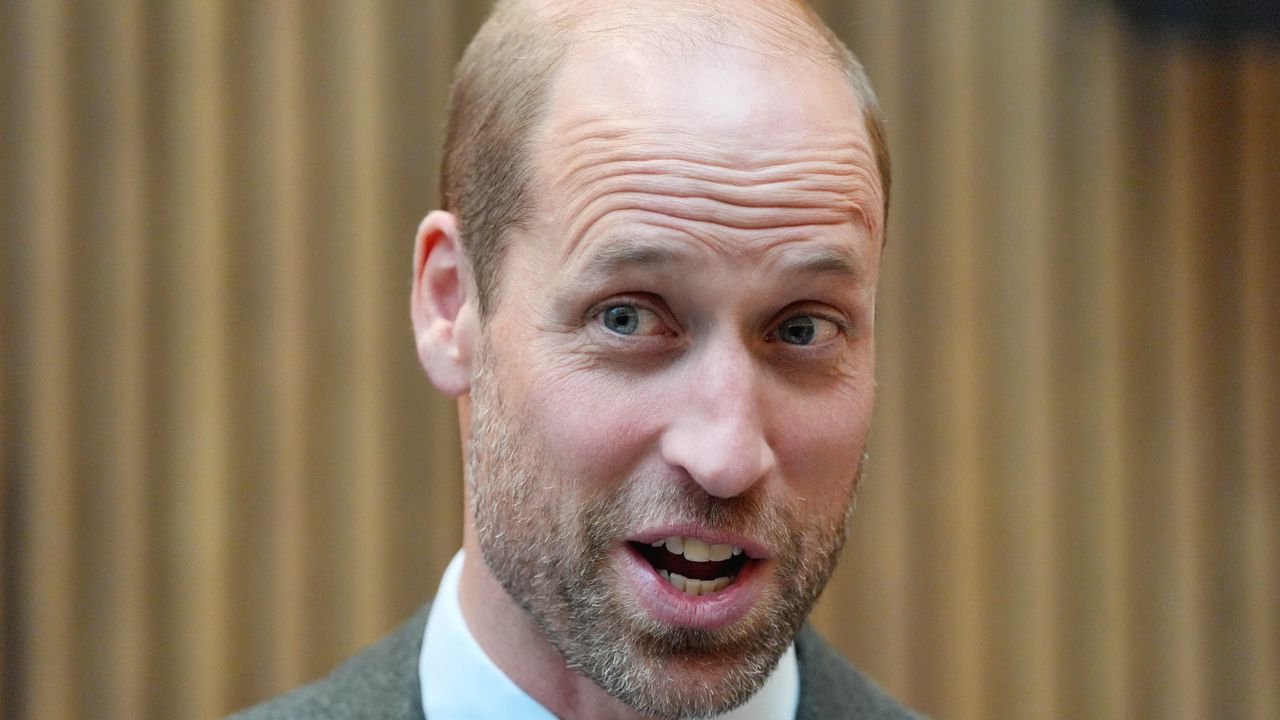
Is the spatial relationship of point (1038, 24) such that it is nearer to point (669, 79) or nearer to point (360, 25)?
point (360, 25)

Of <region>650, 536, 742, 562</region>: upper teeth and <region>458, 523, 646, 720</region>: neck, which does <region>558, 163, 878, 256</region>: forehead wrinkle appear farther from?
<region>458, 523, 646, 720</region>: neck

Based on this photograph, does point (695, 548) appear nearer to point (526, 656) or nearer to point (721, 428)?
point (721, 428)

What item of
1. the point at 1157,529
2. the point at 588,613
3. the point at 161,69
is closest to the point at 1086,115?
the point at 1157,529

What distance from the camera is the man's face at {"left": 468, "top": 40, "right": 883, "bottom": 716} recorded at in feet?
4.71

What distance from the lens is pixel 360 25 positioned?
319 cm

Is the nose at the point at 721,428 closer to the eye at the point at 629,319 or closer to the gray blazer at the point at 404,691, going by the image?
the eye at the point at 629,319

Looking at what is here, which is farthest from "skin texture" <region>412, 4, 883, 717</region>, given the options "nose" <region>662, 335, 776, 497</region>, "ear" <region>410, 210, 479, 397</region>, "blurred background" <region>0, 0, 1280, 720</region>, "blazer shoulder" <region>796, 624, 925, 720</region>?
"blurred background" <region>0, 0, 1280, 720</region>

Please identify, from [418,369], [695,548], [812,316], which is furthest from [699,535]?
[418,369]

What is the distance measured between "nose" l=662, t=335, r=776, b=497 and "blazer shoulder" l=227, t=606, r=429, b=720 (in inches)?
20.4

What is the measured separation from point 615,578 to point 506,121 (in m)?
0.56

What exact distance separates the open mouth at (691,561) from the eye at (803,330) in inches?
9.3

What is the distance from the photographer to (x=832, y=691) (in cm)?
175

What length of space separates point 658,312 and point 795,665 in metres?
0.56

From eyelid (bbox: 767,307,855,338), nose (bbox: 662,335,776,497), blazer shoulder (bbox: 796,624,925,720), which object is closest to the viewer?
nose (bbox: 662,335,776,497)
